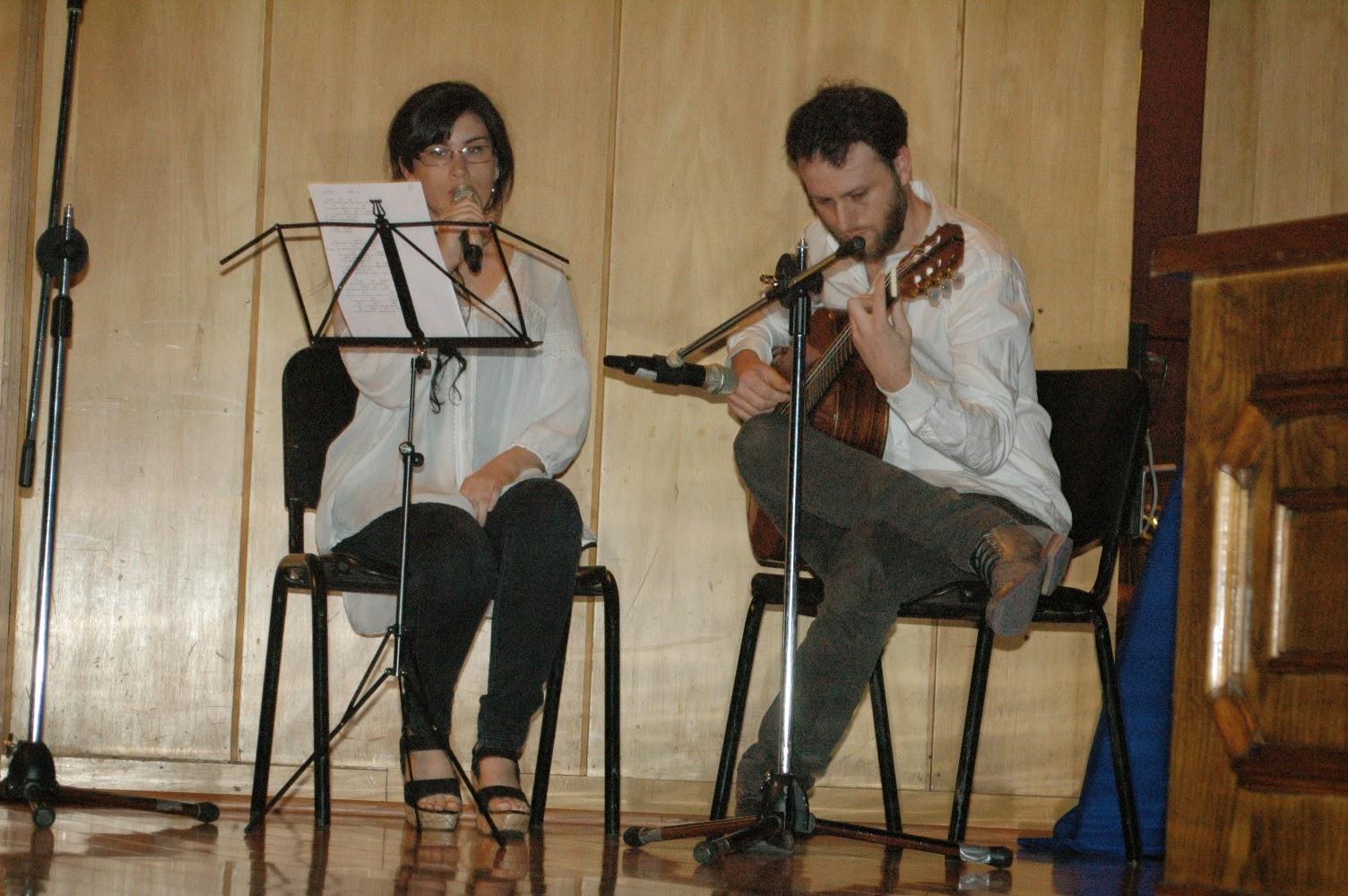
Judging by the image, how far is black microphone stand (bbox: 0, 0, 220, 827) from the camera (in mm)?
2436

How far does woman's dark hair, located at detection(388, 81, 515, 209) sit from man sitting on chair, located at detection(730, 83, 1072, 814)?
624 millimetres

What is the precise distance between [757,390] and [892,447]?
272mm

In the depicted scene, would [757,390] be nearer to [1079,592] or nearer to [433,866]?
[1079,592]

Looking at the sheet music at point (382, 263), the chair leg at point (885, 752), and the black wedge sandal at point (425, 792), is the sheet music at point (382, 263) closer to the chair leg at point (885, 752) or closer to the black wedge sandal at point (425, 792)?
the black wedge sandal at point (425, 792)

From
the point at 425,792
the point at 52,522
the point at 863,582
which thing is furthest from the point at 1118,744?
the point at 52,522

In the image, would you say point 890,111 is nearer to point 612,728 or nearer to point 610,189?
point 610,189

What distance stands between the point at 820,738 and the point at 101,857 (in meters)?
1.06

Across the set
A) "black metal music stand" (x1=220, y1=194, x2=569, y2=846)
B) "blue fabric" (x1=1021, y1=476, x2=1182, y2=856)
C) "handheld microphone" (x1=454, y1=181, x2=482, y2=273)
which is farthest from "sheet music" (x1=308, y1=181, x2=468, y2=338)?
"blue fabric" (x1=1021, y1=476, x2=1182, y2=856)

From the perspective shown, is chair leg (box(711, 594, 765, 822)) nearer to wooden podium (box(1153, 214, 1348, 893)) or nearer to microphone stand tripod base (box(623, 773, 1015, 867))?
microphone stand tripod base (box(623, 773, 1015, 867))

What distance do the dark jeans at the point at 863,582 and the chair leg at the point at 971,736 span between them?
271 millimetres

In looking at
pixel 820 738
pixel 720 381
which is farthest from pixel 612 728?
pixel 720 381

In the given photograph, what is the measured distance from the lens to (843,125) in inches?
106

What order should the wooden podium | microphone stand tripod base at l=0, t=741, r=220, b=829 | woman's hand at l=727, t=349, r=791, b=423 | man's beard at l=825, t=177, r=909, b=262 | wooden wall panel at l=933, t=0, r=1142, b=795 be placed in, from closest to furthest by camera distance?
the wooden podium < microphone stand tripod base at l=0, t=741, r=220, b=829 < woman's hand at l=727, t=349, r=791, b=423 < man's beard at l=825, t=177, r=909, b=262 < wooden wall panel at l=933, t=0, r=1142, b=795

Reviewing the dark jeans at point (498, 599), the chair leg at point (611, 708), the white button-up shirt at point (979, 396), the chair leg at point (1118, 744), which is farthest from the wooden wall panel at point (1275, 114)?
the dark jeans at point (498, 599)
